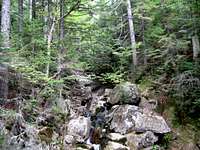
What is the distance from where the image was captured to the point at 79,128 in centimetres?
1297

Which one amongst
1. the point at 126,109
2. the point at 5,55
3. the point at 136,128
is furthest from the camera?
the point at 126,109

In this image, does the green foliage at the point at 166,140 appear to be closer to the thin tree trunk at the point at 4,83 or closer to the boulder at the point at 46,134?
the boulder at the point at 46,134

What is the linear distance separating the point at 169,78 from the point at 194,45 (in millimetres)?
2005

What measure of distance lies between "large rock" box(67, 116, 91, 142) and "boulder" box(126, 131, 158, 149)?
184cm

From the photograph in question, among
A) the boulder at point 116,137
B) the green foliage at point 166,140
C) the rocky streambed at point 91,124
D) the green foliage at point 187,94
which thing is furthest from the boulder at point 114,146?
the green foliage at point 187,94

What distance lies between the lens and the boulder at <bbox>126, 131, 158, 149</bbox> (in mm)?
12344

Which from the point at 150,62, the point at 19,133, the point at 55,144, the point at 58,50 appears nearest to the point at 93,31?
the point at 58,50

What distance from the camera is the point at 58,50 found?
43.7 feet

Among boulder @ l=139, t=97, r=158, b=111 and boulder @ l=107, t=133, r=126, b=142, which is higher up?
boulder @ l=139, t=97, r=158, b=111

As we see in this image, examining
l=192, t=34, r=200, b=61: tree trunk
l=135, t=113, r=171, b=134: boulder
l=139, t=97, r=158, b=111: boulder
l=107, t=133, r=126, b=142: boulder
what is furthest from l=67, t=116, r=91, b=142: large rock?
l=192, t=34, r=200, b=61: tree trunk

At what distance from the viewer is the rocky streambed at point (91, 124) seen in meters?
9.75

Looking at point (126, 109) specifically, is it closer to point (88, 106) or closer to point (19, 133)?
point (88, 106)

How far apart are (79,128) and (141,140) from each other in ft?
8.63

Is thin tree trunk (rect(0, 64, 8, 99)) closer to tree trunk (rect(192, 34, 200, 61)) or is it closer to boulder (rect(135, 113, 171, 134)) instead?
boulder (rect(135, 113, 171, 134))
